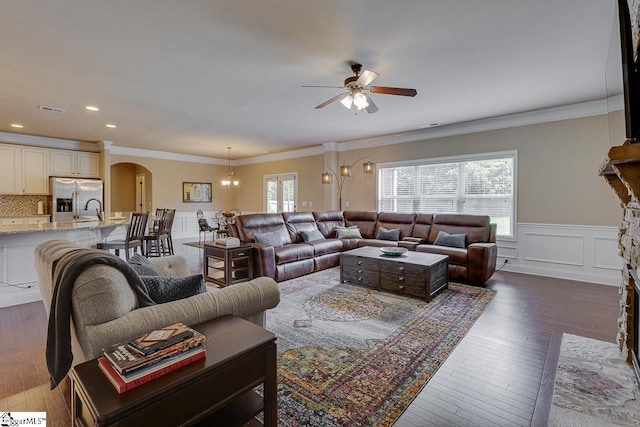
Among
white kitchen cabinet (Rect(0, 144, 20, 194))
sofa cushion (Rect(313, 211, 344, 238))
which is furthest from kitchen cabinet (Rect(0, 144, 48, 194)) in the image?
sofa cushion (Rect(313, 211, 344, 238))

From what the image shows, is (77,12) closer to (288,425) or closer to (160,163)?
(288,425)

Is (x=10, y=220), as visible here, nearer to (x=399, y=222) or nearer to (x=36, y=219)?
(x=36, y=219)

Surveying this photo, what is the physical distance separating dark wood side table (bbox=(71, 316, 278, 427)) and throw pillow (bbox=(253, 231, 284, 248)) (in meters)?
3.21

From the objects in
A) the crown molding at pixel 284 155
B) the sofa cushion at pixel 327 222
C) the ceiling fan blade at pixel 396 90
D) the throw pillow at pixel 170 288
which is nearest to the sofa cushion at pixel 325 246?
the sofa cushion at pixel 327 222

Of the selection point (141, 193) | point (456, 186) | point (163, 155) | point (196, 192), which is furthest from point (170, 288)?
point (141, 193)

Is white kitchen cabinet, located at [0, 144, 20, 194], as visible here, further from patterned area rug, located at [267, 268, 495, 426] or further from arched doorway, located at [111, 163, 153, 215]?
patterned area rug, located at [267, 268, 495, 426]

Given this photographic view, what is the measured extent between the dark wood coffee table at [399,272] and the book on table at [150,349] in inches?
121

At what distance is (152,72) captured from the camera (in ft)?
11.1

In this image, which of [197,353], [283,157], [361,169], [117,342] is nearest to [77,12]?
[117,342]

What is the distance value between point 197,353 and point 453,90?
4257mm

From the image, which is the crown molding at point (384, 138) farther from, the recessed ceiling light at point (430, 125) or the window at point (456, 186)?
the window at point (456, 186)

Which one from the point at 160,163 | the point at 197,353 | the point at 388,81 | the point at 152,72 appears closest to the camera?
the point at 197,353

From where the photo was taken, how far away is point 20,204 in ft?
22.0

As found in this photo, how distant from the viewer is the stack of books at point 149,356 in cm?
96
